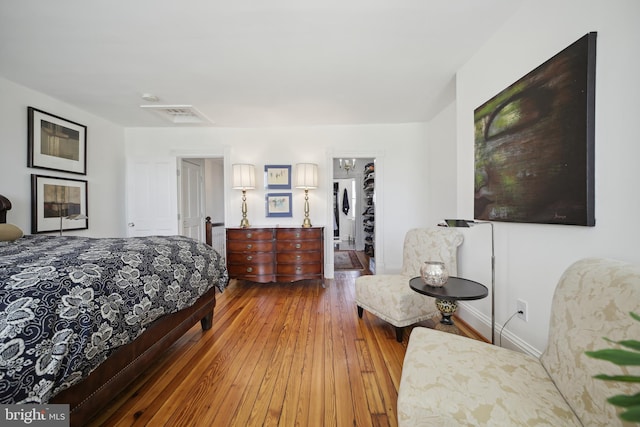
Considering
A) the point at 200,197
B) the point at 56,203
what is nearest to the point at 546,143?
the point at 56,203

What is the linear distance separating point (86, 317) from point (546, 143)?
251 cm

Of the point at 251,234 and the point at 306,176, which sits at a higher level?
the point at 306,176

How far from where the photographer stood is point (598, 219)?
1.28 meters

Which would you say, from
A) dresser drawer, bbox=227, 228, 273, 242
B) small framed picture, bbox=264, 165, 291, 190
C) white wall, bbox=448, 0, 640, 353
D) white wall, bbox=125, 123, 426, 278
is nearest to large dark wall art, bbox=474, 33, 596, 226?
white wall, bbox=448, 0, 640, 353

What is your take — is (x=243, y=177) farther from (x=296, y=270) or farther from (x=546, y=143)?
(x=546, y=143)

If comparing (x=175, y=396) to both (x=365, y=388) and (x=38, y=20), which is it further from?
(x=38, y=20)

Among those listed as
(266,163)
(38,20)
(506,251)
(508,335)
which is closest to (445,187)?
(506,251)

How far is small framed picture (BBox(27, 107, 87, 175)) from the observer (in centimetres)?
287

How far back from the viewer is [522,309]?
1780 millimetres

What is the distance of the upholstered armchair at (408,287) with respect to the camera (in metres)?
2.19

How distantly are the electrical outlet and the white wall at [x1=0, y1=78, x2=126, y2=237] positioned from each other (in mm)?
4691

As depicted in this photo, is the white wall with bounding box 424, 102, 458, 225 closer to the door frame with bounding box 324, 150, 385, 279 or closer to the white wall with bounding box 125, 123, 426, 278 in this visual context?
the white wall with bounding box 125, 123, 426, 278

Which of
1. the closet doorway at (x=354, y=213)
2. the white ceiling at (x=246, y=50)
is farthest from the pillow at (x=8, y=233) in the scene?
the closet doorway at (x=354, y=213)

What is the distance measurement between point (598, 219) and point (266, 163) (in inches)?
149
